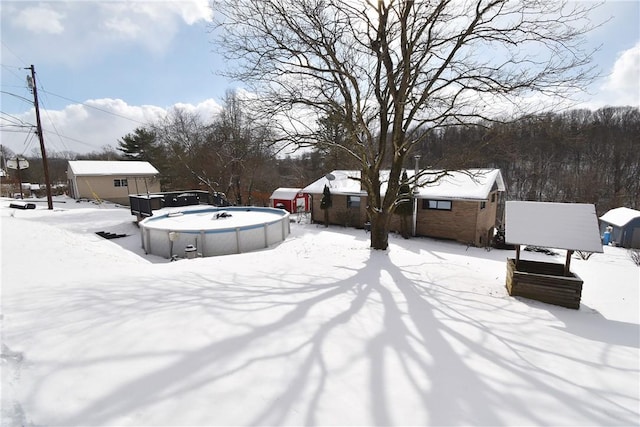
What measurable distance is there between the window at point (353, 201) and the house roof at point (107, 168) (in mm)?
22428

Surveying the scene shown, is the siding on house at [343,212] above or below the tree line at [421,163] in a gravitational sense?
below

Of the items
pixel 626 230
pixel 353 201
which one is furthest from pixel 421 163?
pixel 626 230

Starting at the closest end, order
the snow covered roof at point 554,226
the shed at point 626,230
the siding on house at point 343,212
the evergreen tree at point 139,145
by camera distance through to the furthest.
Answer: the snow covered roof at point 554,226, the shed at point 626,230, the siding on house at point 343,212, the evergreen tree at point 139,145

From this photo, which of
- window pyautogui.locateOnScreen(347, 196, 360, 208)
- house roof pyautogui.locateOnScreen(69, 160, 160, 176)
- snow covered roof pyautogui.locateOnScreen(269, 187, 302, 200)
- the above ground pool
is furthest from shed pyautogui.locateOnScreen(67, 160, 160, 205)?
window pyautogui.locateOnScreen(347, 196, 360, 208)

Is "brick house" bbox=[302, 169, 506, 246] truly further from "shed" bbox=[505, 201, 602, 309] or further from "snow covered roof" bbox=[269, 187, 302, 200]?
"snow covered roof" bbox=[269, 187, 302, 200]

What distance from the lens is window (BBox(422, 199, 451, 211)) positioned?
15.9 m

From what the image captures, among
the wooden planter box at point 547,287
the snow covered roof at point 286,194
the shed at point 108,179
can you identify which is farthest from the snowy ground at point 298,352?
the shed at point 108,179

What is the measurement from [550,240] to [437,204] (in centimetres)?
1046

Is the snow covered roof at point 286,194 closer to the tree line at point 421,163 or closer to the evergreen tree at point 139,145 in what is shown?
the tree line at point 421,163

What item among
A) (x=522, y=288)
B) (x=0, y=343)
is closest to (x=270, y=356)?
(x=0, y=343)

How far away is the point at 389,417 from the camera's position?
7.61ft

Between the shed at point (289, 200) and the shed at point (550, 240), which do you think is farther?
the shed at point (289, 200)

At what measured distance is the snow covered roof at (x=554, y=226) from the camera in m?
5.83

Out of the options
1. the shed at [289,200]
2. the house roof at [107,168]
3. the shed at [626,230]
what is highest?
the house roof at [107,168]
